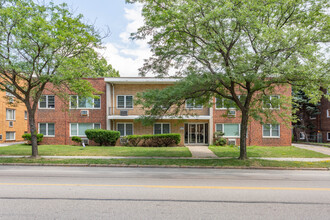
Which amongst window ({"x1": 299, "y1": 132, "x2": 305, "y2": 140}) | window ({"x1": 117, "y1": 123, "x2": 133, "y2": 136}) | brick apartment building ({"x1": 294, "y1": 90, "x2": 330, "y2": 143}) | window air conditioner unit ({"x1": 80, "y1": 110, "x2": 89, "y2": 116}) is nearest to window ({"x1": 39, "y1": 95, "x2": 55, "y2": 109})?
window air conditioner unit ({"x1": 80, "y1": 110, "x2": 89, "y2": 116})

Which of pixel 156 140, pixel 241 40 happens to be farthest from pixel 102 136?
pixel 241 40

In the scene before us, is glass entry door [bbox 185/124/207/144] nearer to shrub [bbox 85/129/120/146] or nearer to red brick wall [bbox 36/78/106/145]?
shrub [bbox 85/129/120/146]

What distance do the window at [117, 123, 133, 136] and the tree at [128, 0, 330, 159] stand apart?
Answer: 1038 centimetres

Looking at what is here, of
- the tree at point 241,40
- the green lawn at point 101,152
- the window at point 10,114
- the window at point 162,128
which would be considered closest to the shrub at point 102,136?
the green lawn at point 101,152

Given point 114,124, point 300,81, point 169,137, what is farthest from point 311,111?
point 114,124

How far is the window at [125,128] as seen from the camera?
21.5 meters

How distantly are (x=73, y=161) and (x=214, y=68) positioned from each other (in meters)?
8.74

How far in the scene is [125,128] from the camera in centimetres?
2153

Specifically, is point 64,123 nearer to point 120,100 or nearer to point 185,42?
point 120,100

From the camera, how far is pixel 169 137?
19672mm

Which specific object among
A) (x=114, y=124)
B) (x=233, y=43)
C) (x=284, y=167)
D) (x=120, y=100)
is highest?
(x=233, y=43)

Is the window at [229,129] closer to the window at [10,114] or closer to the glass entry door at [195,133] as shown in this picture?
the glass entry door at [195,133]

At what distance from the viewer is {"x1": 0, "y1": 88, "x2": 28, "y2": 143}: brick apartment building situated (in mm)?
25297

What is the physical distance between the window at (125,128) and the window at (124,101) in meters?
1.83
